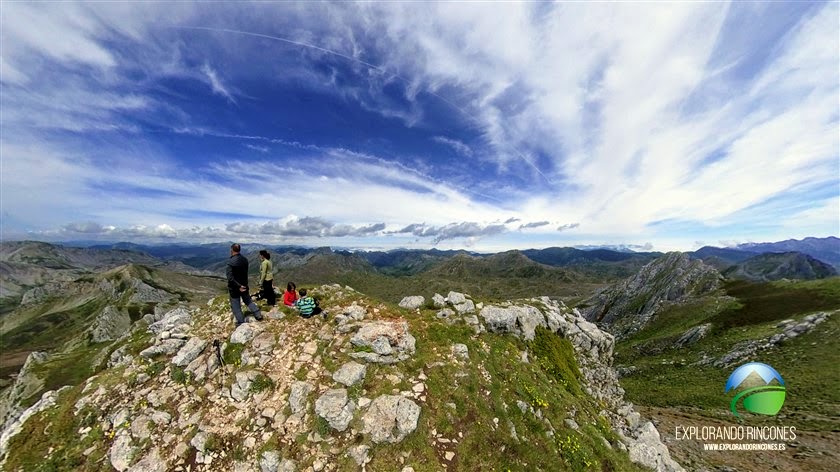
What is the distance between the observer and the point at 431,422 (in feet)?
52.0

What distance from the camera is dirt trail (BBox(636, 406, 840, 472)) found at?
2826 cm

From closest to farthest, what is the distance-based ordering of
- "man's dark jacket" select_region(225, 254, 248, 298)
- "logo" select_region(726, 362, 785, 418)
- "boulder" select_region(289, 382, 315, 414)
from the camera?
"boulder" select_region(289, 382, 315, 414) < "man's dark jacket" select_region(225, 254, 248, 298) < "logo" select_region(726, 362, 785, 418)

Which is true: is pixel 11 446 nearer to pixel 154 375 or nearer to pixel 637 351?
pixel 154 375

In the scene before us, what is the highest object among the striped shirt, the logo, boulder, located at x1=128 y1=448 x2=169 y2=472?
the striped shirt

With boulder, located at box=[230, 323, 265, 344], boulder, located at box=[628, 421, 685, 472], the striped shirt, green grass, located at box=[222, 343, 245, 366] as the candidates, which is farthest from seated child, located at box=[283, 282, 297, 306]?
boulder, located at box=[628, 421, 685, 472]

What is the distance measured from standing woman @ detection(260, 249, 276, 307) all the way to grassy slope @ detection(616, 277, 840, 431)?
55.3 m

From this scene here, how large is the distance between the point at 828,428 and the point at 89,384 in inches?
2561

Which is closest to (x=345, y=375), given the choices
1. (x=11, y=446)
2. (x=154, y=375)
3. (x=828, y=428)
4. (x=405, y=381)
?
(x=405, y=381)

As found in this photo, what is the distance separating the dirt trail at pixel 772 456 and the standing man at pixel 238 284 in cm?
3761

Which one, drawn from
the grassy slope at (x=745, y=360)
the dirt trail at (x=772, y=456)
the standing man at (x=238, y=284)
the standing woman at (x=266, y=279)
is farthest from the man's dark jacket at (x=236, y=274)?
the grassy slope at (x=745, y=360)

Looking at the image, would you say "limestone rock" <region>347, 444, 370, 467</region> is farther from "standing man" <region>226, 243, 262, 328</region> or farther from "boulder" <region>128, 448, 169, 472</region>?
"standing man" <region>226, 243, 262, 328</region>

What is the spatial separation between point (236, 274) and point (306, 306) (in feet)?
16.1

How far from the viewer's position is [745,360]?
212 ft

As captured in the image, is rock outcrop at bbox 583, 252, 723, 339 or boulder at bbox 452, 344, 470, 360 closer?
boulder at bbox 452, 344, 470, 360
